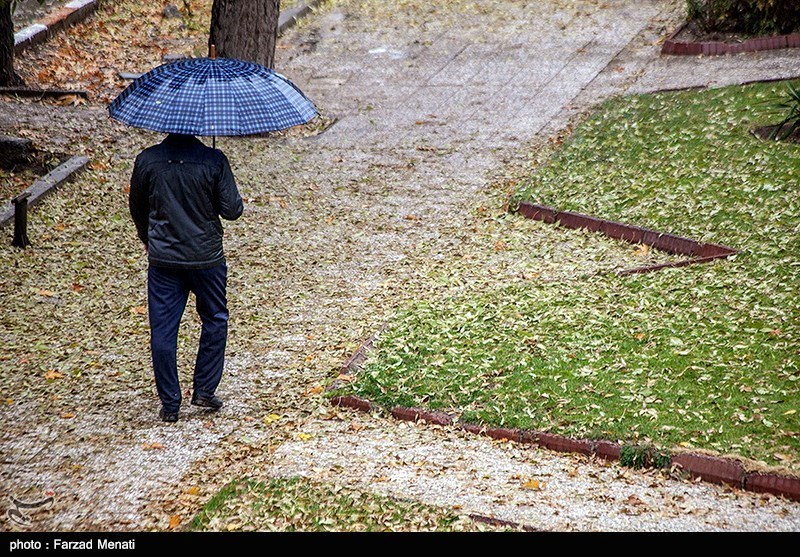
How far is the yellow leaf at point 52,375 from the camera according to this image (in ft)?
21.8

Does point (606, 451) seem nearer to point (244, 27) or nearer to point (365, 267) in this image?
point (365, 267)

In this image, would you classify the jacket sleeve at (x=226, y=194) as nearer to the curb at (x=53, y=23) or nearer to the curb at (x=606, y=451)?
the curb at (x=606, y=451)

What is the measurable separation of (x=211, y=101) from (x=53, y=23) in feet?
36.5

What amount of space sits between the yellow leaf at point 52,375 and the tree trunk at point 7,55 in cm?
743

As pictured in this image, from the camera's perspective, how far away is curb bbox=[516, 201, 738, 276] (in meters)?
8.07

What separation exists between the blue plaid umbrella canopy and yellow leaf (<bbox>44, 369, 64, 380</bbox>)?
199cm

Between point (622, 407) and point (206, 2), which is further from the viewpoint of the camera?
point (206, 2)

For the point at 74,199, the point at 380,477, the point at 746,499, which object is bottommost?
the point at 74,199

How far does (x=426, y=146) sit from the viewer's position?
1184cm

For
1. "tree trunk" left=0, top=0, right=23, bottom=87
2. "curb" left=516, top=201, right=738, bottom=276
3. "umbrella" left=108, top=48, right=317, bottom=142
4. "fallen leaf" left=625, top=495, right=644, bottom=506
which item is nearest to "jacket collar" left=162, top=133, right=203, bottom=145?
"umbrella" left=108, top=48, right=317, bottom=142
